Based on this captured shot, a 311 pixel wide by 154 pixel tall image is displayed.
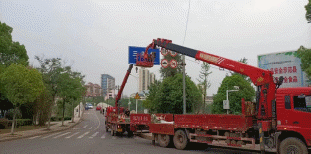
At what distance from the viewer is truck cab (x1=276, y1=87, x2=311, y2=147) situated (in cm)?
958

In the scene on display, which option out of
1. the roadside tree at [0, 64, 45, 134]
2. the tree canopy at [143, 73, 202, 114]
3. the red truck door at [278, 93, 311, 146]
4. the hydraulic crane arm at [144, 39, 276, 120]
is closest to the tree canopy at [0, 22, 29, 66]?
the roadside tree at [0, 64, 45, 134]

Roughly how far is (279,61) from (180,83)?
23.4 meters

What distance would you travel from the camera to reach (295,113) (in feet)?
32.4

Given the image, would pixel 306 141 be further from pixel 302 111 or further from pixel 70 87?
pixel 70 87

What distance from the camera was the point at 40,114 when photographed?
116 ft

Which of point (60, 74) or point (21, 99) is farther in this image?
point (60, 74)

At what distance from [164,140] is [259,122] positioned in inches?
220

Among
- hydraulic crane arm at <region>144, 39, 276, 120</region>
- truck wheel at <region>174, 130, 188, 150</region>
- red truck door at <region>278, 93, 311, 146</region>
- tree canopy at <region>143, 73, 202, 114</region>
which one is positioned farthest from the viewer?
tree canopy at <region>143, 73, 202, 114</region>

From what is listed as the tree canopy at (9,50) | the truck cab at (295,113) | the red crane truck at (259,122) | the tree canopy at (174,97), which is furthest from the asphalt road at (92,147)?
the tree canopy at (174,97)

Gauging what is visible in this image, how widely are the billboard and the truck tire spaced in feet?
35.0

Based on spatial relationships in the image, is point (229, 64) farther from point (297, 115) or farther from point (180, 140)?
point (180, 140)

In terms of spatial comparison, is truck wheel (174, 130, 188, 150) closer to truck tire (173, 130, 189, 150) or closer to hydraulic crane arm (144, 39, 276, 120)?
truck tire (173, 130, 189, 150)

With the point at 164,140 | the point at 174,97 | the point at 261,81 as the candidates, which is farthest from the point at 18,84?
the point at 174,97

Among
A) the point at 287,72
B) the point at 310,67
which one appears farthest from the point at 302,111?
the point at 287,72
